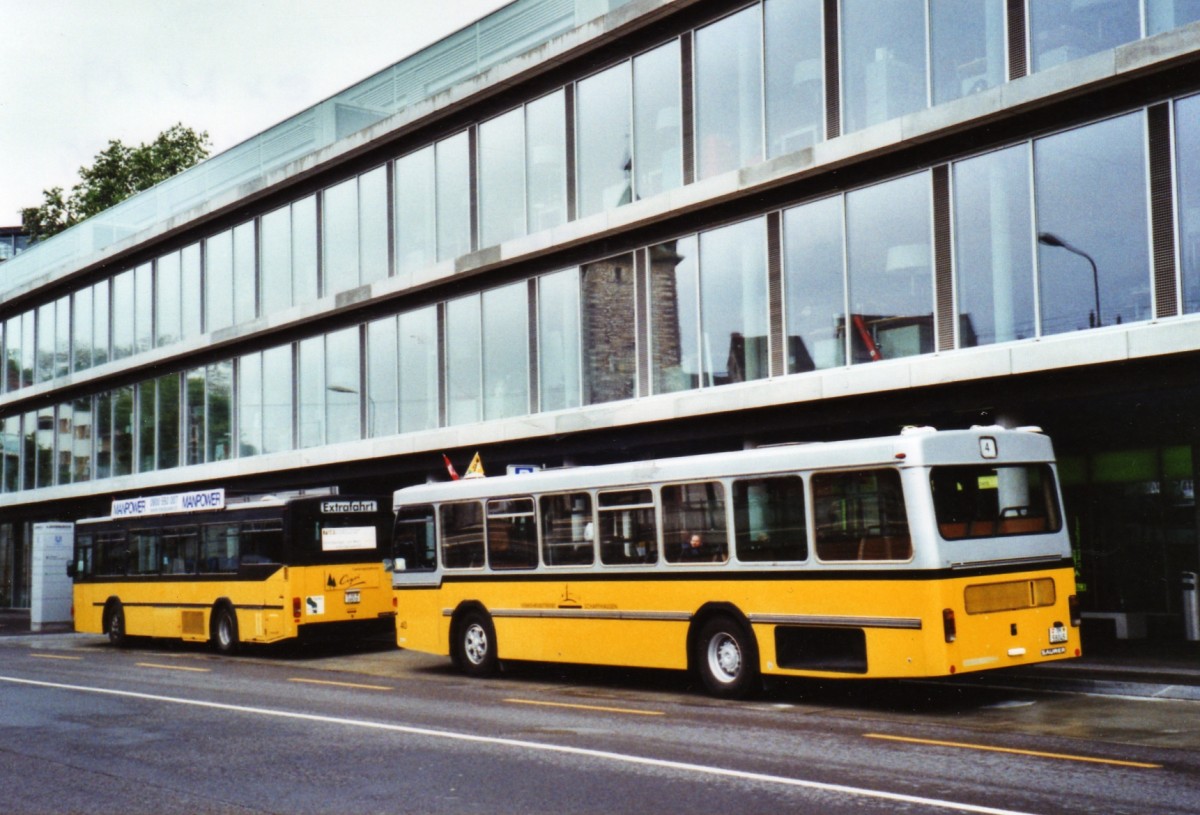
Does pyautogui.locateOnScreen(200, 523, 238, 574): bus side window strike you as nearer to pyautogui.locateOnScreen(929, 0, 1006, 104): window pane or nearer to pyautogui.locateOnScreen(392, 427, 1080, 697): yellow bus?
pyautogui.locateOnScreen(392, 427, 1080, 697): yellow bus

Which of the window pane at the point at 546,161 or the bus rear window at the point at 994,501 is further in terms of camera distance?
the window pane at the point at 546,161

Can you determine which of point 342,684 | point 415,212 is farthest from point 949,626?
point 415,212

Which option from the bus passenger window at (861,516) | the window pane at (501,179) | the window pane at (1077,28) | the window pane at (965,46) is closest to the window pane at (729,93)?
the window pane at (965,46)

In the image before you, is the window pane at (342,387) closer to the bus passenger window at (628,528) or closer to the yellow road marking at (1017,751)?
the bus passenger window at (628,528)

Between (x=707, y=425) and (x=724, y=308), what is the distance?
2020mm

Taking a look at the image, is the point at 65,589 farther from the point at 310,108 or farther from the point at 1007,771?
the point at 1007,771

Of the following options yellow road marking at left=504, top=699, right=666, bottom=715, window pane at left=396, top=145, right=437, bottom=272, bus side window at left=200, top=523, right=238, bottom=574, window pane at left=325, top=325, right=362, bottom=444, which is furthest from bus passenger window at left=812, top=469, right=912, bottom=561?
window pane at left=325, top=325, right=362, bottom=444

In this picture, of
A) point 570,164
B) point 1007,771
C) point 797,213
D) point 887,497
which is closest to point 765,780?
point 1007,771

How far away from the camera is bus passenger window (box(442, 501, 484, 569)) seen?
17828 mm

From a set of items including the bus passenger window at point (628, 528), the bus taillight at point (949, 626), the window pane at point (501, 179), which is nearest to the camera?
the bus taillight at point (949, 626)

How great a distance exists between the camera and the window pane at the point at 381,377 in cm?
2944

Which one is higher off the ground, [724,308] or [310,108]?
[310,108]

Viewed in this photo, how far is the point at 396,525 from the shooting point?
19.5 metres

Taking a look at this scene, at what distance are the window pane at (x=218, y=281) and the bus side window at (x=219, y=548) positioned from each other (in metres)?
12.2
